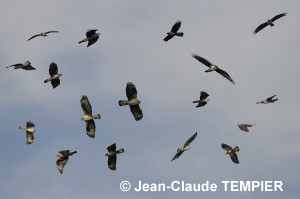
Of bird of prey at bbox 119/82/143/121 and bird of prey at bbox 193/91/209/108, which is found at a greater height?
bird of prey at bbox 193/91/209/108

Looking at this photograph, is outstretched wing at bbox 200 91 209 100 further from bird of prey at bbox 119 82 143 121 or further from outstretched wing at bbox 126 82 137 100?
outstretched wing at bbox 126 82 137 100

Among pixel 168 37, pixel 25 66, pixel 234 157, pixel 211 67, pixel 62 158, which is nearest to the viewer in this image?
pixel 62 158

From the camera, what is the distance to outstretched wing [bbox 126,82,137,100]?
4378 centimetres

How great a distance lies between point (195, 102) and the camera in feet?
Answer: 159

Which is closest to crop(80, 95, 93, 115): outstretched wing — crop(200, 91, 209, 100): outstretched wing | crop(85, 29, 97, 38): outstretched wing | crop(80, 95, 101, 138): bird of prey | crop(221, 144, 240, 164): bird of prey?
crop(80, 95, 101, 138): bird of prey

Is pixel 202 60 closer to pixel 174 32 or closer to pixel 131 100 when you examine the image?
pixel 174 32

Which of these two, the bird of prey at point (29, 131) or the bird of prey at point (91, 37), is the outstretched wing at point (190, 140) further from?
the bird of prey at point (29, 131)

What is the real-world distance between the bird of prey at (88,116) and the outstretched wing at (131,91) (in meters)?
2.27

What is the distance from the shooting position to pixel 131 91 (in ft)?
144

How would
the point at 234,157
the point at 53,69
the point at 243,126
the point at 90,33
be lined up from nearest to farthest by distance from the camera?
the point at 53,69
the point at 90,33
the point at 234,157
the point at 243,126

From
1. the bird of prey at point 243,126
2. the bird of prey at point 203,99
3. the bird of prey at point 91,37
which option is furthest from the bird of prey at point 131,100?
the bird of prey at point 243,126

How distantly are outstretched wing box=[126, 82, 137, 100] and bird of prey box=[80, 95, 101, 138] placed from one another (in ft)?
7.45

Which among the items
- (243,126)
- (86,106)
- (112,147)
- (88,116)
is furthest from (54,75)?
(243,126)

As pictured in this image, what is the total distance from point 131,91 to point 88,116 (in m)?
3.09
